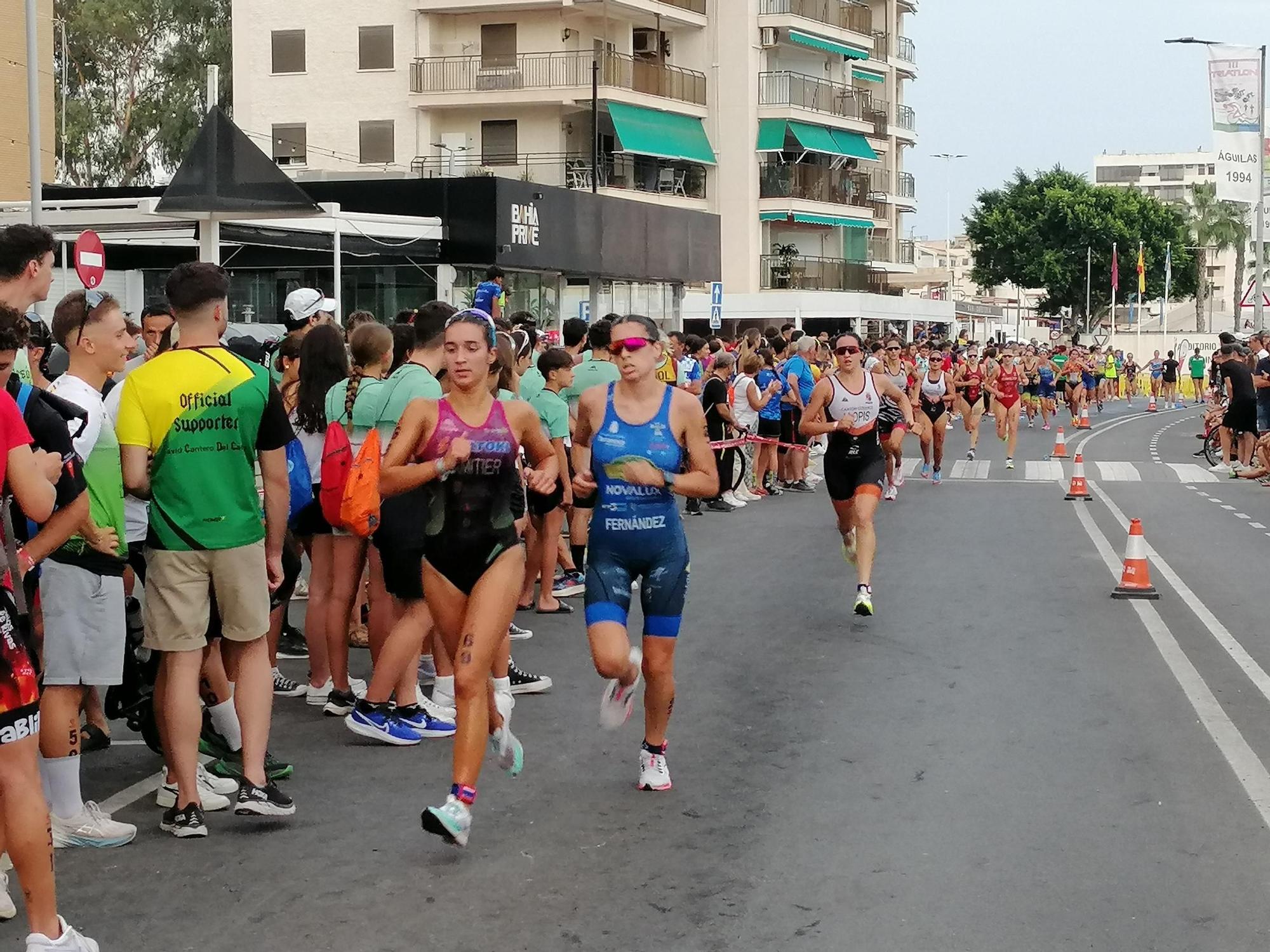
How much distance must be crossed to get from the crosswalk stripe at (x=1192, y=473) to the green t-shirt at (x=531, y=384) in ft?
55.3

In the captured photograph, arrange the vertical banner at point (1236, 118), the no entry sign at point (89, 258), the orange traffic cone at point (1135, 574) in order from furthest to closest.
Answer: the vertical banner at point (1236, 118), the no entry sign at point (89, 258), the orange traffic cone at point (1135, 574)

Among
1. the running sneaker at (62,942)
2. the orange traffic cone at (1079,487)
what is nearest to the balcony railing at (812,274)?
the orange traffic cone at (1079,487)

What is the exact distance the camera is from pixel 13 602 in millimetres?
4836

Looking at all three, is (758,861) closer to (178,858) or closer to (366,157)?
(178,858)

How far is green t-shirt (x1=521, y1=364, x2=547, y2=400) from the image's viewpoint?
11.8 meters

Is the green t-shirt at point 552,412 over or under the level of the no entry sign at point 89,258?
under

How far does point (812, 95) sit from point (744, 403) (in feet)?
143

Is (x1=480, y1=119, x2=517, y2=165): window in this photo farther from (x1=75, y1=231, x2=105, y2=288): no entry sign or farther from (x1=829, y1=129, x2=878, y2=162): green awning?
(x1=75, y1=231, x2=105, y2=288): no entry sign

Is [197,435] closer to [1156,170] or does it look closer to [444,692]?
[444,692]

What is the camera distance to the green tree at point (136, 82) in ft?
180

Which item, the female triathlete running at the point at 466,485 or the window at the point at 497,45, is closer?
the female triathlete running at the point at 466,485

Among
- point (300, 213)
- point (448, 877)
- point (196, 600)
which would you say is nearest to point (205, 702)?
point (196, 600)

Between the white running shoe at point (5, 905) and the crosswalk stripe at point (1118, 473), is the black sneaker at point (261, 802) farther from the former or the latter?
the crosswalk stripe at point (1118, 473)

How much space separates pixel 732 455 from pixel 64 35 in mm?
39054
